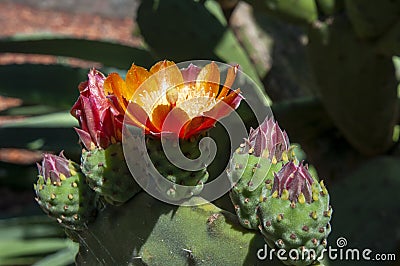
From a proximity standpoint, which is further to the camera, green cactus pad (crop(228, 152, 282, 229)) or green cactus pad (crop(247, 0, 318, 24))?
green cactus pad (crop(247, 0, 318, 24))

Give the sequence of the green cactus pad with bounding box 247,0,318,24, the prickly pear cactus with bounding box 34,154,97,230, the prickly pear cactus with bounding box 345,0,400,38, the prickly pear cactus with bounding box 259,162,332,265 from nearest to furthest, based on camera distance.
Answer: the prickly pear cactus with bounding box 259,162,332,265 → the prickly pear cactus with bounding box 34,154,97,230 → the prickly pear cactus with bounding box 345,0,400,38 → the green cactus pad with bounding box 247,0,318,24

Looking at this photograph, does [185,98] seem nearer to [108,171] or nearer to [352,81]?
[108,171]

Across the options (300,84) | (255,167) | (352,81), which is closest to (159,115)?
(255,167)

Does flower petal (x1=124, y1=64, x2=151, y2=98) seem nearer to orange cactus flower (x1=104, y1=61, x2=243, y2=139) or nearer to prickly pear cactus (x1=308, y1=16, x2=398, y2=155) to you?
orange cactus flower (x1=104, y1=61, x2=243, y2=139)

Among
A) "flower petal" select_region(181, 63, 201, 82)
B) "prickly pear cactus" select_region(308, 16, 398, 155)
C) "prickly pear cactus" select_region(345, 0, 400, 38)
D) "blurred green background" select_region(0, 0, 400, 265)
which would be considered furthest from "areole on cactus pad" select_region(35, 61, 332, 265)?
"prickly pear cactus" select_region(308, 16, 398, 155)

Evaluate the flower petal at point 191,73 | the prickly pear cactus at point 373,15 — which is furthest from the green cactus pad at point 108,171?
the prickly pear cactus at point 373,15

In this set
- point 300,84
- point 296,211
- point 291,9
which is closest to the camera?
point 296,211

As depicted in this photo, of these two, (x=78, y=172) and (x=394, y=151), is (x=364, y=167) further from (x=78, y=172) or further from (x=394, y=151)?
(x=78, y=172)

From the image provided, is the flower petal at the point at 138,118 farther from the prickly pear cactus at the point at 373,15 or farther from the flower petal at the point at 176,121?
the prickly pear cactus at the point at 373,15
